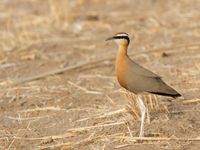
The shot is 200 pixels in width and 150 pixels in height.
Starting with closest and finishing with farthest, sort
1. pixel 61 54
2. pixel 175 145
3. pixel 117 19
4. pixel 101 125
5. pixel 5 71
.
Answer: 1. pixel 175 145
2. pixel 101 125
3. pixel 5 71
4. pixel 61 54
5. pixel 117 19

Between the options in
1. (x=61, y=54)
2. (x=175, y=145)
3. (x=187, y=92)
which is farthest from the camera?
(x=61, y=54)

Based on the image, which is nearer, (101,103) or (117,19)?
(101,103)

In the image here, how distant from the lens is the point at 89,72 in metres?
8.09

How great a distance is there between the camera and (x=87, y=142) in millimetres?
5430

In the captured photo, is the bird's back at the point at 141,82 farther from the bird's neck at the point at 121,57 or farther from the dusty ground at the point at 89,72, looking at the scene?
the dusty ground at the point at 89,72

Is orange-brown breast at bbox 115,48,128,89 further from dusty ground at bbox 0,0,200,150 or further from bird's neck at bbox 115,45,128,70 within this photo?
dusty ground at bbox 0,0,200,150

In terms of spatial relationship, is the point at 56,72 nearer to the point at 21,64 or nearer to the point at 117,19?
the point at 21,64

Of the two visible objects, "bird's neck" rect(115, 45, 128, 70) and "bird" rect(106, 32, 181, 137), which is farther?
"bird's neck" rect(115, 45, 128, 70)

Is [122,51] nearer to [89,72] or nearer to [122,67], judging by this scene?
[122,67]

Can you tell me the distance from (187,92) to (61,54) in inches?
117

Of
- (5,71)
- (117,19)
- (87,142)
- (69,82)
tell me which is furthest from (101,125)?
(117,19)

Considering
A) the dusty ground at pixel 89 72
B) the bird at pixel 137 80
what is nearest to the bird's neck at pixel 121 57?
the bird at pixel 137 80

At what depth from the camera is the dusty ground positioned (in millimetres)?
5609

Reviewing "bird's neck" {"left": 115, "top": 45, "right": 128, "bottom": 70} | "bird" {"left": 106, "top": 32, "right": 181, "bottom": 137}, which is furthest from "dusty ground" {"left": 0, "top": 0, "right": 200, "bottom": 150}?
"bird's neck" {"left": 115, "top": 45, "right": 128, "bottom": 70}
